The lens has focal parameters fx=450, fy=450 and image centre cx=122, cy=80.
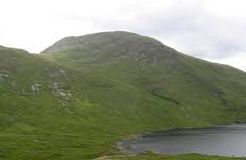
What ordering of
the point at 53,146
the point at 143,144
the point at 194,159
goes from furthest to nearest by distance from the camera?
the point at 143,144, the point at 53,146, the point at 194,159

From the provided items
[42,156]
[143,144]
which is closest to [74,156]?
[42,156]

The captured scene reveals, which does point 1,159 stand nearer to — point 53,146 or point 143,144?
point 53,146

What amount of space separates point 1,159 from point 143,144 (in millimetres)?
69807

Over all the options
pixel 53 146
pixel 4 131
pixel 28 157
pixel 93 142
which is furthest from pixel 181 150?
pixel 4 131

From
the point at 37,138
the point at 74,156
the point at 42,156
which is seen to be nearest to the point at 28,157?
the point at 42,156

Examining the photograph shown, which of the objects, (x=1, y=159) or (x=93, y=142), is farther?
(x=93, y=142)

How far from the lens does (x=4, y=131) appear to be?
196000 millimetres

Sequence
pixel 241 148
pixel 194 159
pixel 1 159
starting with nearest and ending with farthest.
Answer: pixel 194 159, pixel 1 159, pixel 241 148

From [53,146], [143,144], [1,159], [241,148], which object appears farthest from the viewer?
[143,144]

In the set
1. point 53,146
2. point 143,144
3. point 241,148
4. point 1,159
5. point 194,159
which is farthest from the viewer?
point 143,144

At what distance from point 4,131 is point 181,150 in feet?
258

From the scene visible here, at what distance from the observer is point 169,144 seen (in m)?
189

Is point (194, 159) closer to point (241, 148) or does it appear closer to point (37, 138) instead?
point (241, 148)

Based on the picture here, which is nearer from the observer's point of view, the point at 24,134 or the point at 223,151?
the point at 223,151
